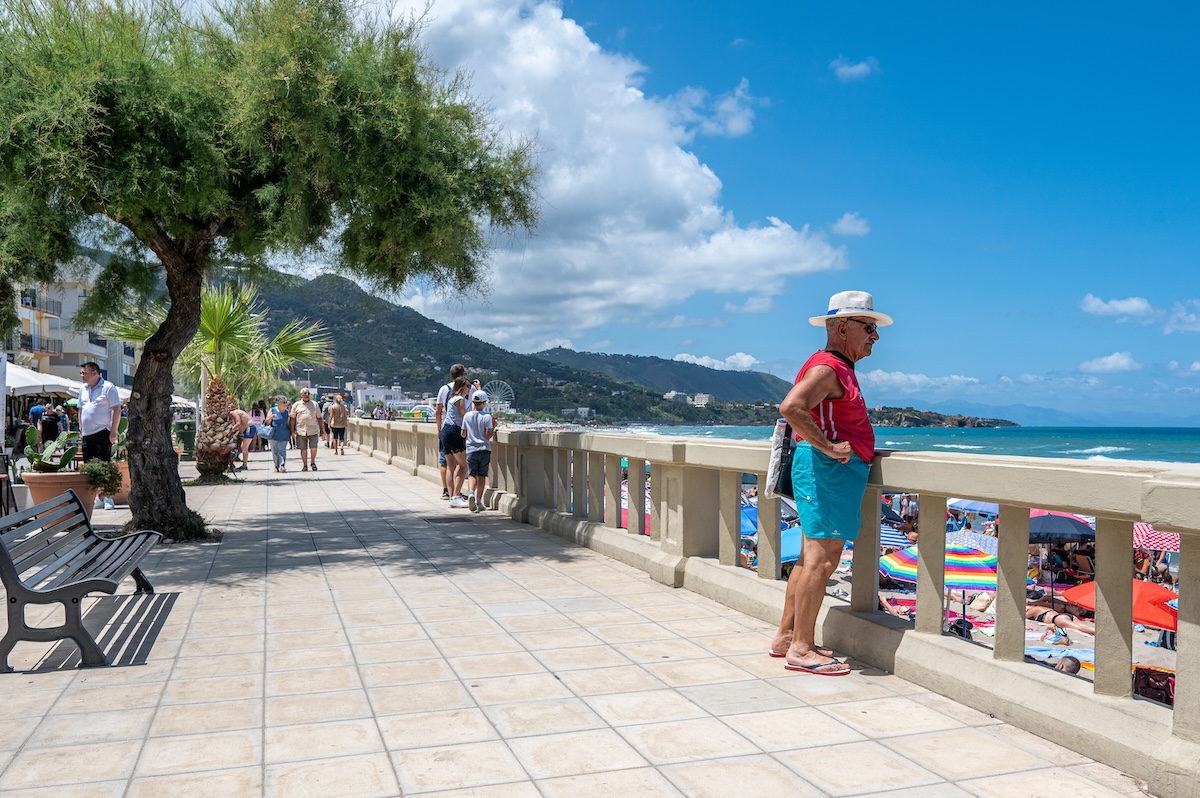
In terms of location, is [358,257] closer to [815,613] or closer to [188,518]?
[188,518]

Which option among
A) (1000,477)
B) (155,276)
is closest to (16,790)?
(1000,477)

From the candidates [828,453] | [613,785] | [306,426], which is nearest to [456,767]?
[613,785]

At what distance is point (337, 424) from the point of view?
94.2 feet

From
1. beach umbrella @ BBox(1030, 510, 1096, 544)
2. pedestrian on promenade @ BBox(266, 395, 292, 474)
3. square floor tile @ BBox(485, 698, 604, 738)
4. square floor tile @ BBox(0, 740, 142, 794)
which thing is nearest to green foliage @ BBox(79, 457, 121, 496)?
square floor tile @ BBox(0, 740, 142, 794)

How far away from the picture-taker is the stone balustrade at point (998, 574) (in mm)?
3271

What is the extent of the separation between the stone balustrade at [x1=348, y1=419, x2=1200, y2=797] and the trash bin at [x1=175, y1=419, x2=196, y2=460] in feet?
57.9

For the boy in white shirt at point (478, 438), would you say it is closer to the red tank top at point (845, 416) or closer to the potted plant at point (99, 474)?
the potted plant at point (99, 474)

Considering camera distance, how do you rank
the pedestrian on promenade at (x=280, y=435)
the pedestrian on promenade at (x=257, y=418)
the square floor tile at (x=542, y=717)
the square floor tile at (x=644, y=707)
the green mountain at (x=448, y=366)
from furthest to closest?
1. the green mountain at (x=448, y=366)
2. the pedestrian on promenade at (x=257, y=418)
3. the pedestrian on promenade at (x=280, y=435)
4. the square floor tile at (x=644, y=707)
5. the square floor tile at (x=542, y=717)

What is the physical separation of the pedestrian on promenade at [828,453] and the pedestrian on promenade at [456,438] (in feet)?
26.0

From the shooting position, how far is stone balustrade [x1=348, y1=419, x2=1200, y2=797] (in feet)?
10.7

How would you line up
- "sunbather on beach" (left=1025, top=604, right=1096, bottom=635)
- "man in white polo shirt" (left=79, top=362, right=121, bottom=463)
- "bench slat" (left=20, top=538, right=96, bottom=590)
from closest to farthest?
"bench slat" (left=20, top=538, right=96, bottom=590) < "man in white polo shirt" (left=79, top=362, right=121, bottom=463) < "sunbather on beach" (left=1025, top=604, right=1096, bottom=635)

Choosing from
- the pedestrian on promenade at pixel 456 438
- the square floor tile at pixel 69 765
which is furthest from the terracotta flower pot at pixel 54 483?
the square floor tile at pixel 69 765

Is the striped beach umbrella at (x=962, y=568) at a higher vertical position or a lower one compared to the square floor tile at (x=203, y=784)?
lower

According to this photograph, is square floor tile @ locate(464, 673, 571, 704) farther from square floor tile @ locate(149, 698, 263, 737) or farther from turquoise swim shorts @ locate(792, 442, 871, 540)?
turquoise swim shorts @ locate(792, 442, 871, 540)
